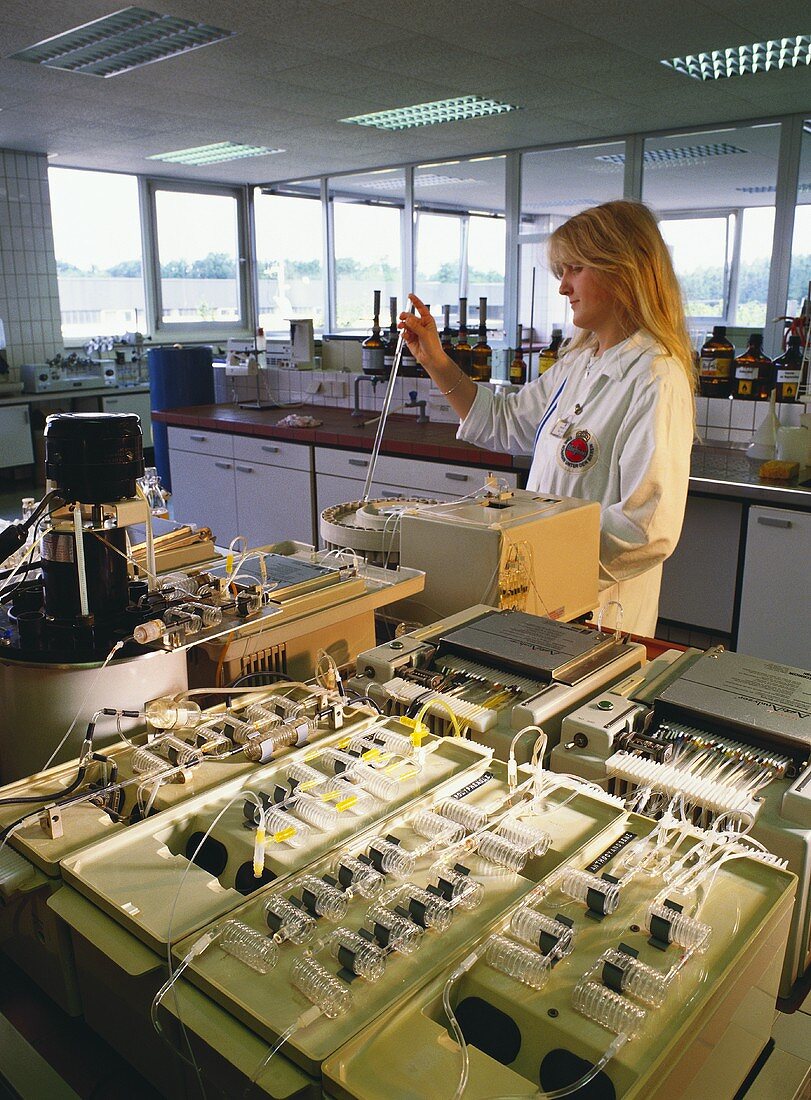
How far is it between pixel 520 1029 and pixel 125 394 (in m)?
7.56

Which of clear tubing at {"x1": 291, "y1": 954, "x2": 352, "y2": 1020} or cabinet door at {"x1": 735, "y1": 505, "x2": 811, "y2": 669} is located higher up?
clear tubing at {"x1": 291, "y1": 954, "x2": 352, "y2": 1020}

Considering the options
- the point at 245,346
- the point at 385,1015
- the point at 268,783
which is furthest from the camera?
the point at 245,346

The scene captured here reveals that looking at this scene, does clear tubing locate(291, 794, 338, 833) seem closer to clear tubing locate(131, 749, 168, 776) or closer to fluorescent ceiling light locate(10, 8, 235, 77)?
clear tubing locate(131, 749, 168, 776)

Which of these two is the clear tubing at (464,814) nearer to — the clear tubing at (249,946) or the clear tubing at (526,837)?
the clear tubing at (526,837)

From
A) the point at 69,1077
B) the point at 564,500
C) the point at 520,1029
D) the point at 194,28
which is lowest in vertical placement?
the point at 69,1077

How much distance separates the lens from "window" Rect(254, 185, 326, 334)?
927 cm

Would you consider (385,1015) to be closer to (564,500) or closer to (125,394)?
(564,500)

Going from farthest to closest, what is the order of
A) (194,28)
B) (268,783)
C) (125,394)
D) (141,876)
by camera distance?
(125,394), (194,28), (268,783), (141,876)

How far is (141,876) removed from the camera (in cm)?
74

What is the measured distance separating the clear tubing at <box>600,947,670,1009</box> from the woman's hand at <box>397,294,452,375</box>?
1634 millimetres

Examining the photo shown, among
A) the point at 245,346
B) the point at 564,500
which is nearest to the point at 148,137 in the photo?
the point at 245,346

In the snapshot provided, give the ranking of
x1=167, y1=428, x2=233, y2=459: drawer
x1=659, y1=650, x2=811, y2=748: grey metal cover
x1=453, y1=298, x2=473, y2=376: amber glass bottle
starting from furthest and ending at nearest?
1. x1=167, y1=428, x2=233, y2=459: drawer
2. x1=453, y1=298, x2=473, y2=376: amber glass bottle
3. x1=659, y1=650, x2=811, y2=748: grey metal cover

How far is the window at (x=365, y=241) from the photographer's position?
8648 mm

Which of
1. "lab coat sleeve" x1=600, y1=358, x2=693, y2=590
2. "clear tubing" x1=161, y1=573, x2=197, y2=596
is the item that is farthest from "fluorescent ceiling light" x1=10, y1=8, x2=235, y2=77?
"clear tubing" x1=161, y1=573, x2=197, y2=596
